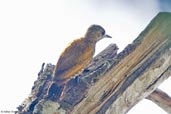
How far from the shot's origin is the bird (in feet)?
10.3

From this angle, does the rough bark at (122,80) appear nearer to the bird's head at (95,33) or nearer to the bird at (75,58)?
the bird at (75,58)

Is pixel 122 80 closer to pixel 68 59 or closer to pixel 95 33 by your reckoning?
pixel 68 59

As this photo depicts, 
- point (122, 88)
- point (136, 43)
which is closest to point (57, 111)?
point (122, 88)

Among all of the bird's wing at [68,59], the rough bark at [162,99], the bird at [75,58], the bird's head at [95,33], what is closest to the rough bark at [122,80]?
the bird at [75,58]

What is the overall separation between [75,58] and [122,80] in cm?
137

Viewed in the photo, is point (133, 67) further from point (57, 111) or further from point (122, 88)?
point (57, 111)

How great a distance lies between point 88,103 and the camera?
239 centimetres

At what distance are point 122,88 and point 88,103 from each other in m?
0.25

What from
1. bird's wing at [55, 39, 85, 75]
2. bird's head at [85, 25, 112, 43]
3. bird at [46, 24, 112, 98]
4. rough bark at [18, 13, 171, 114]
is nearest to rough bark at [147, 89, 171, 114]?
rough bark at [18, 13, 171, 114]

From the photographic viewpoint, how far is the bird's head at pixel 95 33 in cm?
435

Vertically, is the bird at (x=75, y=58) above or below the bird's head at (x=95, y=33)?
below

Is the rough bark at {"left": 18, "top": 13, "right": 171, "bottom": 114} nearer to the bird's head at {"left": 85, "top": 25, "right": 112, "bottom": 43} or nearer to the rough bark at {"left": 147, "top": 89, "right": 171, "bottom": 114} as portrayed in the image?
the rough bark at {"left": 147, "top": 89, "right": 171, "bottom": 114}

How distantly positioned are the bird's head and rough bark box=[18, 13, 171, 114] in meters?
1.72

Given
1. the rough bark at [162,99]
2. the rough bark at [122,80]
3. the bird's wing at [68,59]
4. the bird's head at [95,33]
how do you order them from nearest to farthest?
the rough bark at [122,80] → the rough bark at [162,99] → the bird's wing at [68,59] → the bird's head at [95,33]
